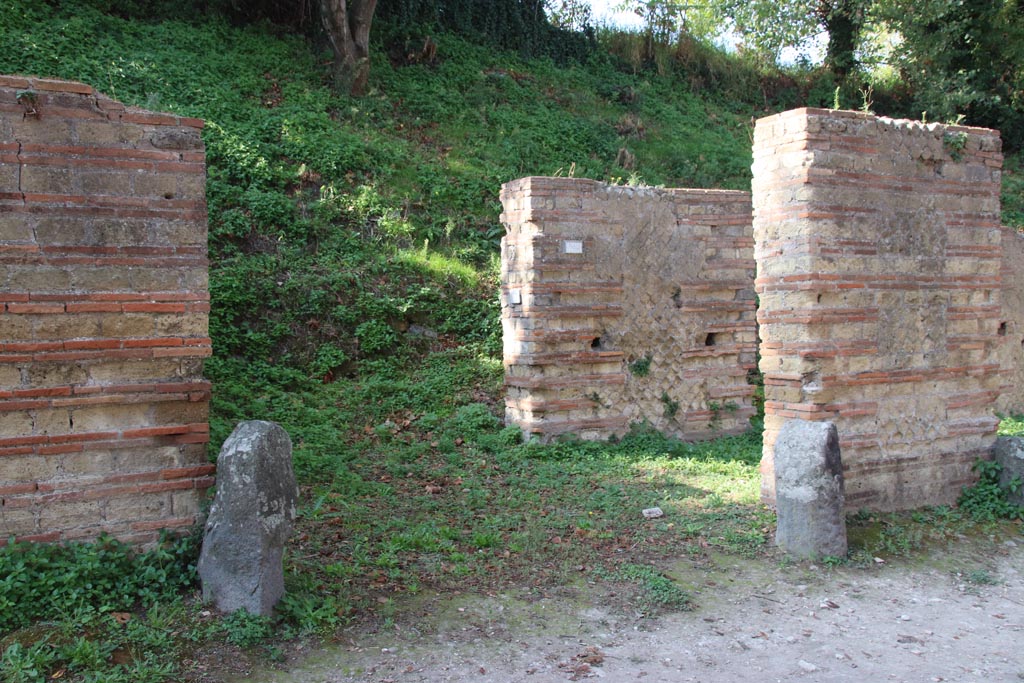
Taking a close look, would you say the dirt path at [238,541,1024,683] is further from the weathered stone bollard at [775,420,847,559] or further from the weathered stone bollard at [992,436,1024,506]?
the weathered stone bollard at [992,436,1024,506]

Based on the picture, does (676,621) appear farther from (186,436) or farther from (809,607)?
(186,436)

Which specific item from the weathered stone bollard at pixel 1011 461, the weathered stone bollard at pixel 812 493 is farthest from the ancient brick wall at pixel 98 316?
the weathered stone bollard at pixel 1011 461

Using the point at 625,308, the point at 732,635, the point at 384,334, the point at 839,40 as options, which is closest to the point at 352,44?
the point at 384,334

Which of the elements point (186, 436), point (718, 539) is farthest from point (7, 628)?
point (718, 539)

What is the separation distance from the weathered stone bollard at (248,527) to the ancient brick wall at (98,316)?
52 centimetres

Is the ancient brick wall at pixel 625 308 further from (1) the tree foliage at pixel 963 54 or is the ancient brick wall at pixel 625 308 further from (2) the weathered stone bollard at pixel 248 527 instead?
(1) the tree foliage at pixel 963 54

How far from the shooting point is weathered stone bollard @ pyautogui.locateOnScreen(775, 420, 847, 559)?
5980mm

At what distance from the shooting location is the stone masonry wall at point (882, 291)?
263 inches

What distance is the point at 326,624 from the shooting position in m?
4.81

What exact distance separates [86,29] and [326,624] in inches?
531

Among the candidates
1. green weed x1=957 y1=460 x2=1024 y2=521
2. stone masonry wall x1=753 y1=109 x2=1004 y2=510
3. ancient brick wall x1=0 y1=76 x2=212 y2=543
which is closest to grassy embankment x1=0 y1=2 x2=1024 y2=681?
ancient brick wall x1=0 y1=76 x2=212 y2=543

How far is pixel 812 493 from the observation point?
236 inches

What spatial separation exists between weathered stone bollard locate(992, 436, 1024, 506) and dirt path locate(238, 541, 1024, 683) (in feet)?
4.87

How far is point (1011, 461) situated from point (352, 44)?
1342cm
